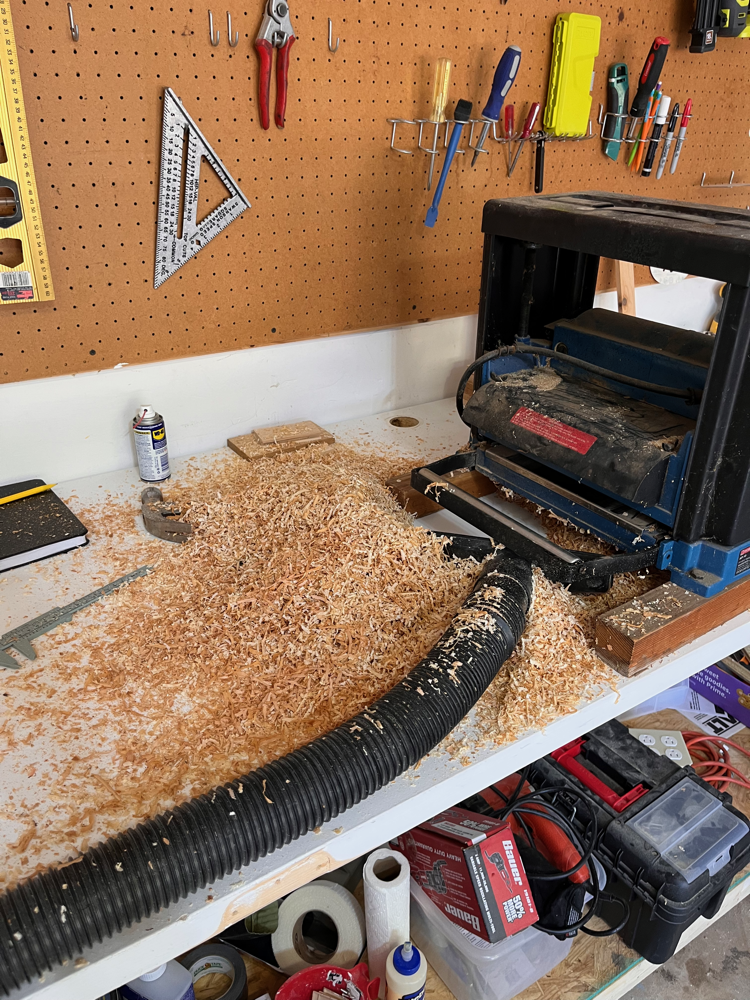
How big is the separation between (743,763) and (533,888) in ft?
1.98

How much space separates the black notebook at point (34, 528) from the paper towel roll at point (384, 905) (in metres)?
0.68

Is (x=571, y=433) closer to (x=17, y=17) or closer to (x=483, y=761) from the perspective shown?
(x=483, y=761)

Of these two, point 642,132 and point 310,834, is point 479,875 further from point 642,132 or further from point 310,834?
point 642,132

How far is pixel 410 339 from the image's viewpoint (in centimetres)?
172

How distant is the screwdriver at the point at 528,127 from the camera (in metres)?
1.64

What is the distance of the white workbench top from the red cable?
544 mm

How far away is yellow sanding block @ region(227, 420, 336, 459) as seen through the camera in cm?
146

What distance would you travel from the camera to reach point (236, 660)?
0.90 m

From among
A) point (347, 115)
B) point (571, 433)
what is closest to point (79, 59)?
point (347, 115)

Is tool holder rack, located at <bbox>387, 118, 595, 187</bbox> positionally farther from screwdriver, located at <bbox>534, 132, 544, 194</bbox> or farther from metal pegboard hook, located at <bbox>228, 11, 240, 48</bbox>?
metal pegboard hook, located at <bbox>228, 11, 240, 48</bbox>

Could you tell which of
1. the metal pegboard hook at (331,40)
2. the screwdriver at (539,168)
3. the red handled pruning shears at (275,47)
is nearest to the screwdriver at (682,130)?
the screwdriver at (539,168)

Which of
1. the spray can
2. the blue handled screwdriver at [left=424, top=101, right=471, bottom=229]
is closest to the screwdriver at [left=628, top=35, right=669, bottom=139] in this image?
the blue handled screwdriver at [left=424, top=101, right=471, bottom=229]

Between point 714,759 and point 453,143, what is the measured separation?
1.43m

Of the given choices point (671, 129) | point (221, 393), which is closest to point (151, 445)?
point (221, 393)
